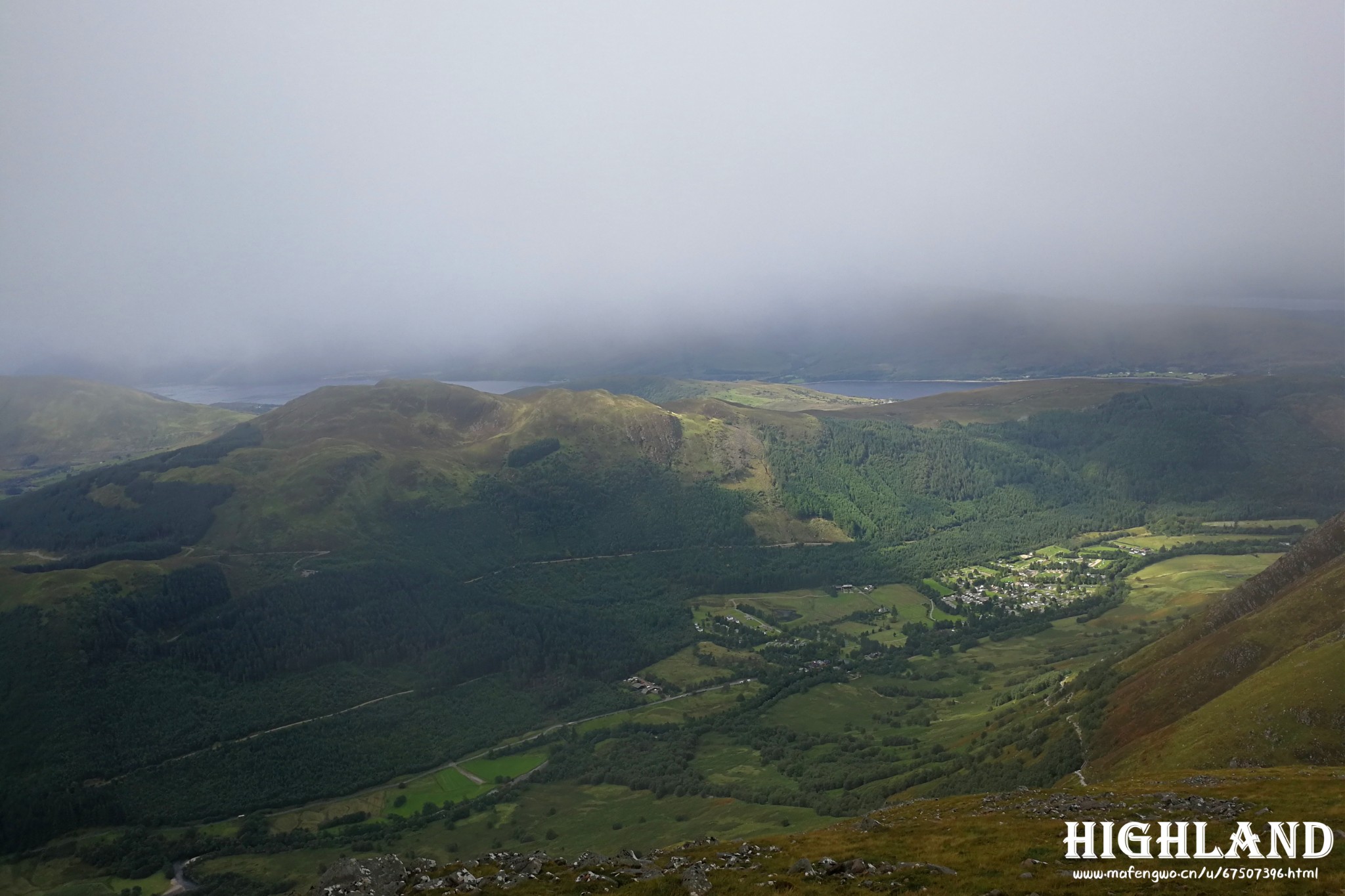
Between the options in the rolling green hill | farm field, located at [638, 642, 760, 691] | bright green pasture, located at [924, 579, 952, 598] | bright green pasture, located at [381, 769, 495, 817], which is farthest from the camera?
bright green pasture, located at [924, 579, 952, 598]

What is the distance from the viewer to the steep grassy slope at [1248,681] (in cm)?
5544

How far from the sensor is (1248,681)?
65.8 meters

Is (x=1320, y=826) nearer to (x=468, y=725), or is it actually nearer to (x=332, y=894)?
(x=332, y=894)

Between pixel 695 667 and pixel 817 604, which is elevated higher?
pixel 817 604

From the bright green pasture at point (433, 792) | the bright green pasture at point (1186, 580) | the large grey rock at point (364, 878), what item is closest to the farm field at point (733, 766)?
the bright green pasture at point (433, 792)

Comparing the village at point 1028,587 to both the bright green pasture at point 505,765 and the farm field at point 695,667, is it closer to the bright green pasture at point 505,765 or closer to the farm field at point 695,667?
the farm field at point 695,667

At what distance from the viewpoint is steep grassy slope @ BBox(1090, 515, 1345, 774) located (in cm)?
5544

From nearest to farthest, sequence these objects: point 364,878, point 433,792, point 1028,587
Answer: point 364,878, point 433,792, point 1028,587

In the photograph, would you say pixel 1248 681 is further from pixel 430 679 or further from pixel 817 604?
pixel 430 679

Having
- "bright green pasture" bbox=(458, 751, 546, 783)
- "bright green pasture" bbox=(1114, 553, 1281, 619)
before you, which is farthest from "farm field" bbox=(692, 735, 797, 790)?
"bright green pasture" bbox=(1114, 553, 1281, 619)

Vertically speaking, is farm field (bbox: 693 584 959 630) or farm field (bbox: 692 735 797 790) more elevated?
farm field (bbox: 693 584 959 630)

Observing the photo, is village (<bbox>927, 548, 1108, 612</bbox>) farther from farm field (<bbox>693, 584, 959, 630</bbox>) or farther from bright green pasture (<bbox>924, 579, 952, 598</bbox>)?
farm field (<bbox>693, 584, 959, 630</bbox>)

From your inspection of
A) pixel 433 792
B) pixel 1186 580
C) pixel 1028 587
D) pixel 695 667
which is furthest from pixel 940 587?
pixel 433 792

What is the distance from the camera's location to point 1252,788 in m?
42.9
